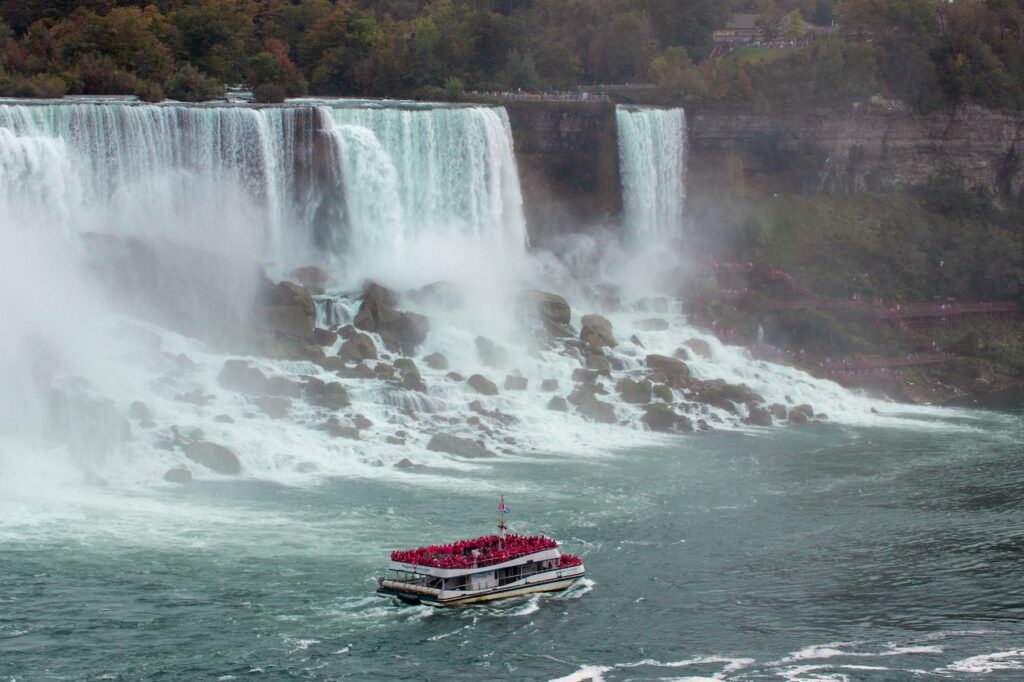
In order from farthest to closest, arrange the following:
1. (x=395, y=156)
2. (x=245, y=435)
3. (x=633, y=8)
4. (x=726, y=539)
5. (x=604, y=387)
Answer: (x=633, y=8) < (x=395, y=156) < (x=604, y=387) < (x=245, y=435) < (x=726, y=539)

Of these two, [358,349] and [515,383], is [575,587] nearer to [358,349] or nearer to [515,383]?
[515,383]

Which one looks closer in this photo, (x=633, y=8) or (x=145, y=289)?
(x=145, y=289)

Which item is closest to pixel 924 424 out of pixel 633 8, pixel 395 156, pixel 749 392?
pixel 749 392

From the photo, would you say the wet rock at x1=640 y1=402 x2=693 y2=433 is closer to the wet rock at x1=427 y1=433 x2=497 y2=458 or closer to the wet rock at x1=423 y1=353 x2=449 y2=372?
the wet rock at x1=427 y1=433 x2=497 y2=458

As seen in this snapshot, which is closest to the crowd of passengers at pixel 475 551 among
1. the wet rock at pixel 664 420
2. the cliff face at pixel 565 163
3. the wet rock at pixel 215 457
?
the wet rock at pixel 215 457

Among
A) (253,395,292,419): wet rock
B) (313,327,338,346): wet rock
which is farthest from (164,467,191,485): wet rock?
(313,327,338,346): wet rock

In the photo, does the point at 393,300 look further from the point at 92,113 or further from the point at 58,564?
the point at 58,564

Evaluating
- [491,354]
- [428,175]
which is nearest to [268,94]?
[428,175]
